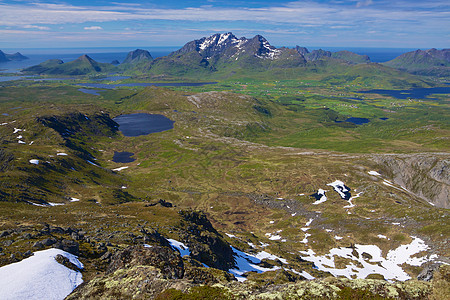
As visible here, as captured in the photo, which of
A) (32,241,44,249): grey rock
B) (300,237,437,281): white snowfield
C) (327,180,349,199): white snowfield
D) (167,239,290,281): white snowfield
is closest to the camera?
(32,241,44,249): grey rock

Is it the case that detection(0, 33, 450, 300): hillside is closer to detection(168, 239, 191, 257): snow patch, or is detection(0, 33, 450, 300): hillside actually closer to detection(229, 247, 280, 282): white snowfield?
detection(168, 239, 191, 257): snow patch

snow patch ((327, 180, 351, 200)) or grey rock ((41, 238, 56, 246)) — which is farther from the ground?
grey rock ((41, 238, 56, 246))

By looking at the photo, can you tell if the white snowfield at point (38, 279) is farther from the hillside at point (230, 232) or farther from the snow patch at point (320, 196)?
the snow patch at point (320, 196)

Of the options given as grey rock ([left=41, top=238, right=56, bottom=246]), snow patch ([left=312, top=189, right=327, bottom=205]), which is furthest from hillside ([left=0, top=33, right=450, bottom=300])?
snow patch ([left=312, top=189, right=327, bottom=205])

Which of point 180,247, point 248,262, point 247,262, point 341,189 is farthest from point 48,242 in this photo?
point 341,189

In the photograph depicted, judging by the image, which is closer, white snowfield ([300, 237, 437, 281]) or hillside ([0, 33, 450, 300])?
hillside ([0, 33, 450, 300])

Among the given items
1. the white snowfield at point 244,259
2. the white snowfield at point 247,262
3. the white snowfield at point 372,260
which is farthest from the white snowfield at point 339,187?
the white snowfield at point 247,262

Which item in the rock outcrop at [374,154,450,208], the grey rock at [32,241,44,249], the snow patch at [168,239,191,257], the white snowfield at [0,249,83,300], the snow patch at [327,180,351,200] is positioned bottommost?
the snow patch at [327,180,351,200]
